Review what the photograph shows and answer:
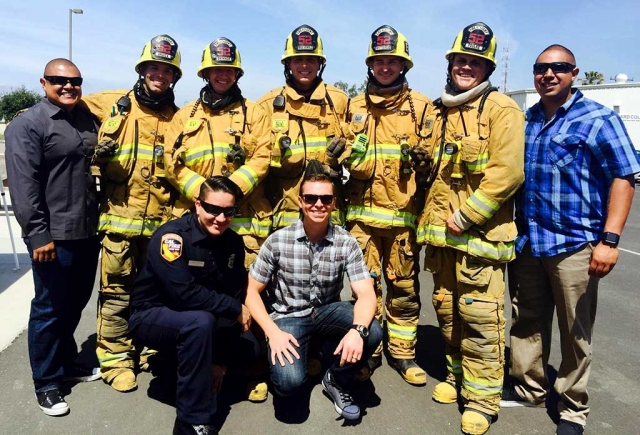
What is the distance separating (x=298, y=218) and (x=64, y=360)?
2.19m

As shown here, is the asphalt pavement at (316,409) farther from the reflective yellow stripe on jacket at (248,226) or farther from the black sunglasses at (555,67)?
the black sunglasses at (555,67)

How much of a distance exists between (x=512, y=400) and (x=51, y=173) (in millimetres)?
3819

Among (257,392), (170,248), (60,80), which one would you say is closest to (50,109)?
(60,80)

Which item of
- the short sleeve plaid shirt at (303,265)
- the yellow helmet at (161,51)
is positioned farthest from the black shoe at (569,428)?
the yellow helmet at (161,51)

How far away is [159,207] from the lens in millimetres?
3906

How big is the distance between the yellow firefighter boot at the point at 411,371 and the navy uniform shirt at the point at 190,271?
153cm

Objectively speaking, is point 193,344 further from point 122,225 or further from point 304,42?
point 304,42

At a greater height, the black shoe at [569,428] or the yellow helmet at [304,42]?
the yellow helmet at [304,42]

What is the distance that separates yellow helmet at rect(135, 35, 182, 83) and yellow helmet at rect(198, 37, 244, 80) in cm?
24

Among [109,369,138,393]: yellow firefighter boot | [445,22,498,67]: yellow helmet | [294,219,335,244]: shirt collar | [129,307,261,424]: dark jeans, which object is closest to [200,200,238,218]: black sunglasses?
[294,219,335,244]: shirt collar

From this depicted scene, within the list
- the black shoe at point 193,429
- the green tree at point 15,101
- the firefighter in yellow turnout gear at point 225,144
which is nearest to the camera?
the black shoe at point 193,429

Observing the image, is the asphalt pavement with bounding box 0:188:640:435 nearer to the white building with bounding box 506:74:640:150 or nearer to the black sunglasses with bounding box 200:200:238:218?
the black sunglasses with bounding box 200:200:238:218

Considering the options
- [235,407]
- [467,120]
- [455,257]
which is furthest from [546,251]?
[235,407]

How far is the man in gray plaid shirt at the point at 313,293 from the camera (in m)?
3.34
